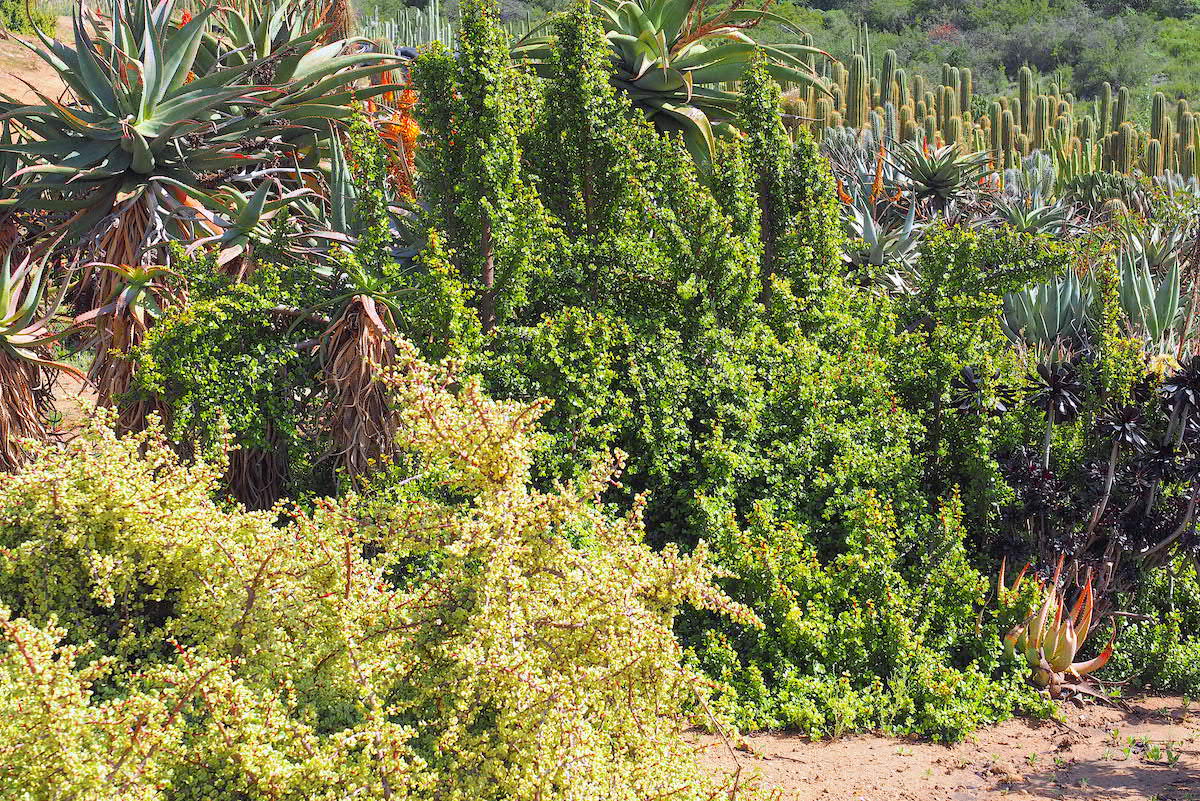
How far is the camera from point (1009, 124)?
77.6 feet

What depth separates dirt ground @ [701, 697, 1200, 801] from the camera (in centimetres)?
538

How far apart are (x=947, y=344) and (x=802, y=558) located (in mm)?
2115

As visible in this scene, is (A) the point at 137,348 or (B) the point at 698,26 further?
(B) the point at 698,26

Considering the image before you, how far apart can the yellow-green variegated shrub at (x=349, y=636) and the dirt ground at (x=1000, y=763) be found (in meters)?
1.14

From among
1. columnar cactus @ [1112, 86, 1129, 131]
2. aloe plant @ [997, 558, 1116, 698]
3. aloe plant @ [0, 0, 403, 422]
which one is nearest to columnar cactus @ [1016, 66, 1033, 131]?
columnar cactus @ [1112, 86, 1129, 131]

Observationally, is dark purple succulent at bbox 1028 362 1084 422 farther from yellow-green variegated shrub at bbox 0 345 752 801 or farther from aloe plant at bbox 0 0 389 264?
aloe plant at bbox 0 0 389 264

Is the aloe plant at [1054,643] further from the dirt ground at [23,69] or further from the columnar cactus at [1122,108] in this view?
the columnar cactus at [1122,108]

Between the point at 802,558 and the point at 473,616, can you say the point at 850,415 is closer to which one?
the point at 802,558

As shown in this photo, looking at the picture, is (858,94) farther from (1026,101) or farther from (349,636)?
(349,636)

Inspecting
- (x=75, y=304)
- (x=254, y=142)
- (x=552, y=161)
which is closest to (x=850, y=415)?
(x=552, y=161)

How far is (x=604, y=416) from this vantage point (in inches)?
269

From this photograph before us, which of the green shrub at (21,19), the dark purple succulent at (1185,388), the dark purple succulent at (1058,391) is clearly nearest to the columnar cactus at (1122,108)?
the dark purple succulent at (1185,388)

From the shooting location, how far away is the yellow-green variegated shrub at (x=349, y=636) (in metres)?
3.46

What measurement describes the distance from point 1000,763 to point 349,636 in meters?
3.72
